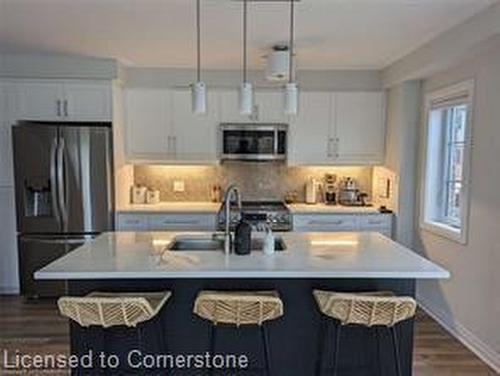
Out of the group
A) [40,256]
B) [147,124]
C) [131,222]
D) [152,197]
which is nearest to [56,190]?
[40,256]

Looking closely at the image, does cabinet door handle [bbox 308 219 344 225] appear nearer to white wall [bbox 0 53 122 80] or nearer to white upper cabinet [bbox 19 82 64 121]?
white wall [bbox 0 53 122 80]

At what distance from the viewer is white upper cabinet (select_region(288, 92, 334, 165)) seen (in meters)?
4.89

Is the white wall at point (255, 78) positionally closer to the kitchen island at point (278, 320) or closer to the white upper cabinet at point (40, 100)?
the white upper cabinet at point (40, 100)

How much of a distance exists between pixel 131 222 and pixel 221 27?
2276 mm

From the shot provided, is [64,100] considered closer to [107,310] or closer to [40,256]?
[40,256]

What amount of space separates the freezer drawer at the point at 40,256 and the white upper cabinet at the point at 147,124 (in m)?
1.15

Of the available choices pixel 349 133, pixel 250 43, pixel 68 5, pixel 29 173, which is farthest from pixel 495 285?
pixel 29 173

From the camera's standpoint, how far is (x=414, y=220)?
450 centimetres

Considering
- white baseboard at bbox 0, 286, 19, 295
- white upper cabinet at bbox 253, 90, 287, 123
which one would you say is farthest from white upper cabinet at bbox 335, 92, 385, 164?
white baseboard at bbox 0, 286, 19, 295

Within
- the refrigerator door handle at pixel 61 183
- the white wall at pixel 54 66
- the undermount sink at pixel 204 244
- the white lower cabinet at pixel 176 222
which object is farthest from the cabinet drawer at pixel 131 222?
the undermount sink at pixel 204 244

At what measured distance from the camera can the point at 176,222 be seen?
4633 millimetres

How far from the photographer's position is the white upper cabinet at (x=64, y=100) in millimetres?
4398

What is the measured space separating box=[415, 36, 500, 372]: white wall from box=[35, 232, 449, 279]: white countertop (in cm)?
81

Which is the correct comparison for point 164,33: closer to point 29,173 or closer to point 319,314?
point 29,173
